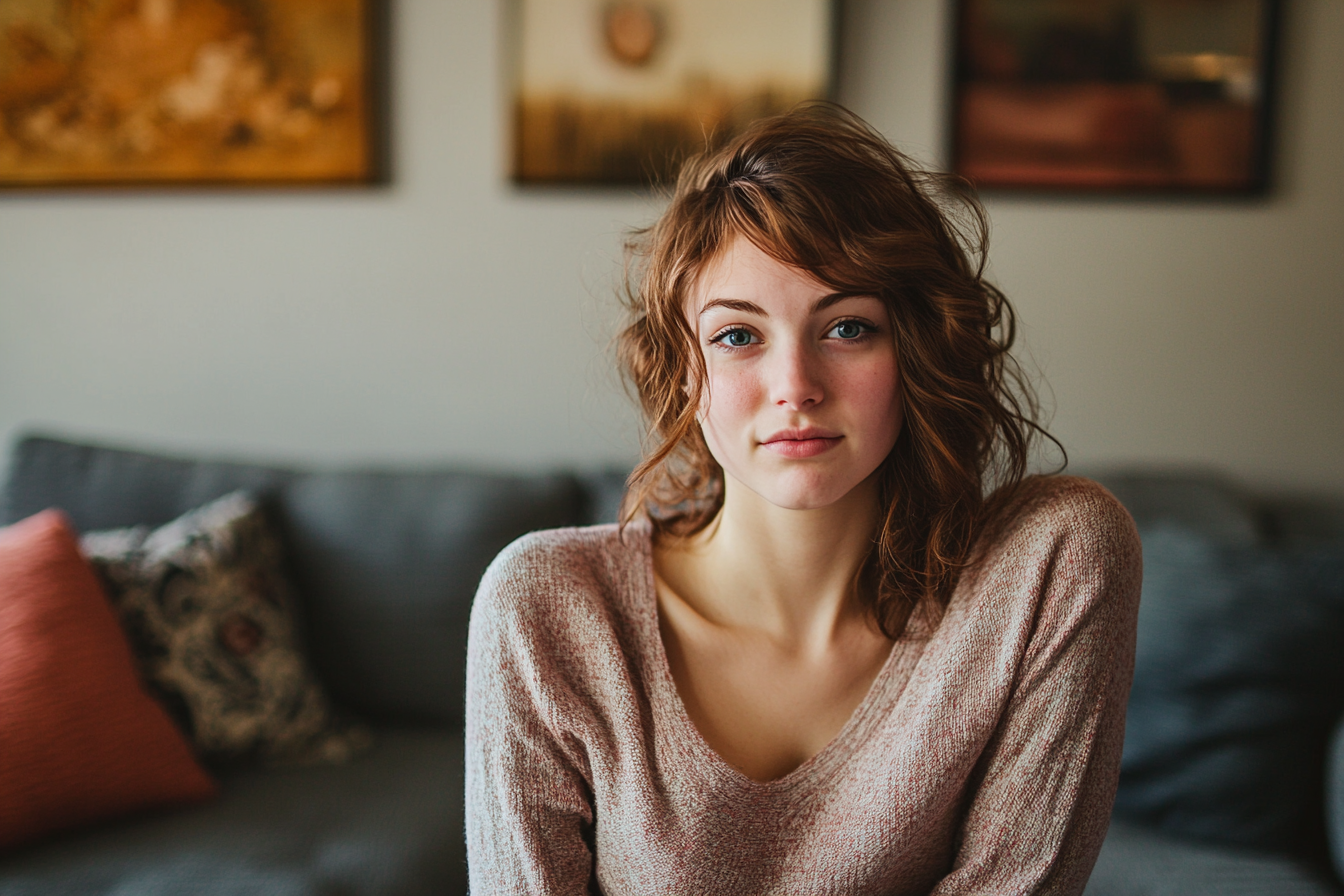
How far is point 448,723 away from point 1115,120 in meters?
1.73

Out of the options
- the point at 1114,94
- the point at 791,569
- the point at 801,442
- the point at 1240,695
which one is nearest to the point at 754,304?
the point at 801,442

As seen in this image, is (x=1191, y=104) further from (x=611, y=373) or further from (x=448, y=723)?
(x=448, y=723)

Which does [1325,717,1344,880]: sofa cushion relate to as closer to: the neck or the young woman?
the young woman

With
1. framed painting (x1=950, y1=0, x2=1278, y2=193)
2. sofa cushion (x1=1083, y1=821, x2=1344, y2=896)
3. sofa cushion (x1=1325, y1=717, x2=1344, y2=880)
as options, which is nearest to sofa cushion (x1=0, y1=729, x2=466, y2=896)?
sofa cushion (x1=1083, y1=821, x2=1344, y2=896)

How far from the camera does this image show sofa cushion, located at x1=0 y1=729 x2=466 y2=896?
1.34 metres

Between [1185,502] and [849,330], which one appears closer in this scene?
[849,330]

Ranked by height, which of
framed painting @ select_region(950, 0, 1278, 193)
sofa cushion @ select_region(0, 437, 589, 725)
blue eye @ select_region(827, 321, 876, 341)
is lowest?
sofa cushion @ select_region(0, 437, 589, 725)

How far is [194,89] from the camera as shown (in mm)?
2111

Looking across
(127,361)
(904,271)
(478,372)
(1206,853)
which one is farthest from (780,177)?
(127,361)

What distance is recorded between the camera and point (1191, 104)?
6.57 ft

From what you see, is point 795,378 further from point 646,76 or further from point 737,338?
point 646,76

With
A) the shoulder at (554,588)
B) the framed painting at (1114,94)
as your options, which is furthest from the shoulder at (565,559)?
the framed painting at (1114,94)

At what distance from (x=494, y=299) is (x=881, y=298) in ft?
4.46

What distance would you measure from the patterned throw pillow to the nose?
1.15m
